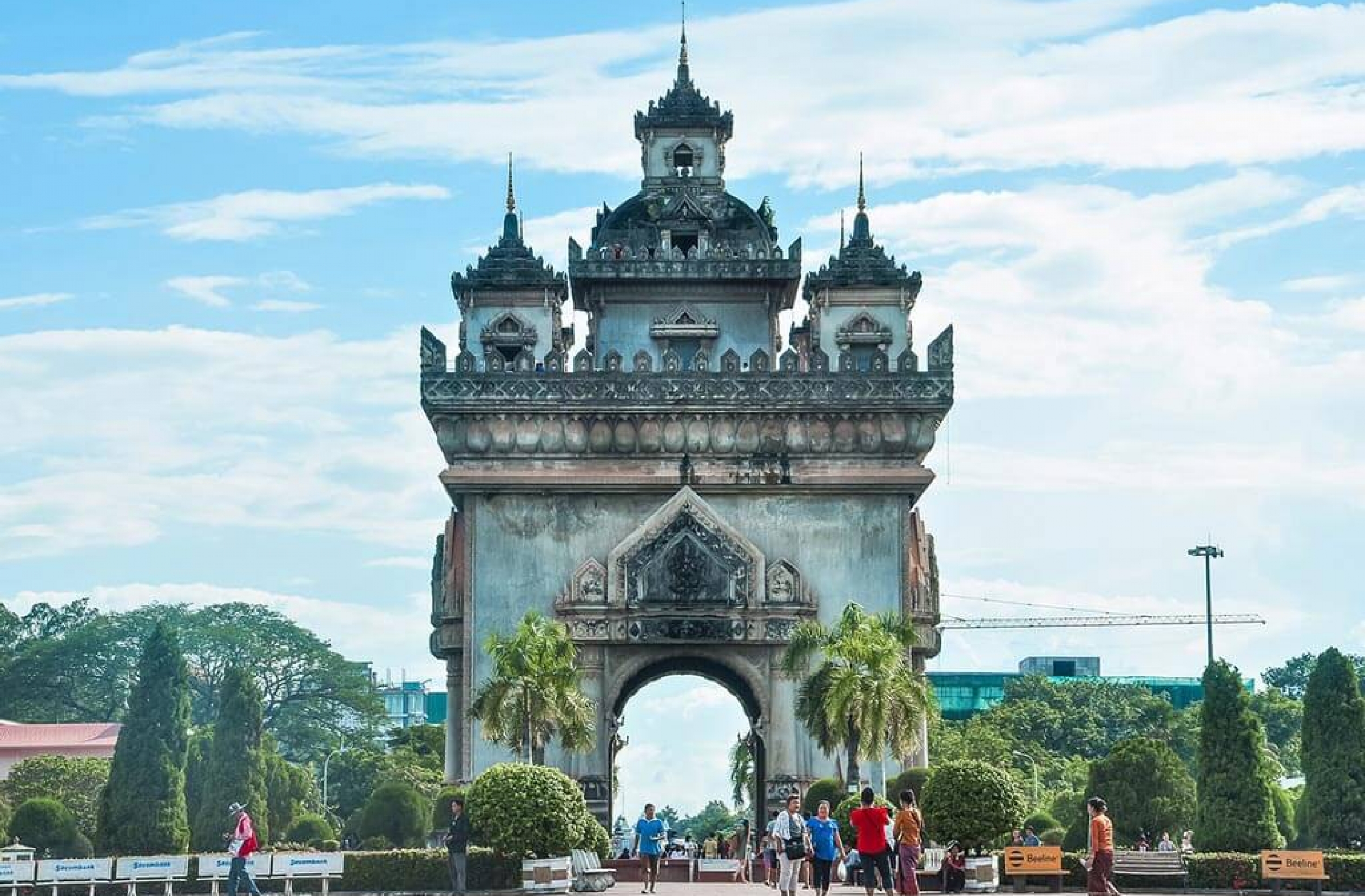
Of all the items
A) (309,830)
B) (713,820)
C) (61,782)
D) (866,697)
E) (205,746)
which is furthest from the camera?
(713,820)

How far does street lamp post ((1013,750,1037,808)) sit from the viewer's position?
103938mm

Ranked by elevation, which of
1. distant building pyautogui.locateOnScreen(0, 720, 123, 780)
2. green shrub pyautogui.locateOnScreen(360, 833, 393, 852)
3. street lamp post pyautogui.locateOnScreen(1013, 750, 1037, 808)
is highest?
distant building pyautogui.locateOnScreen(0, 720, 123, 780)

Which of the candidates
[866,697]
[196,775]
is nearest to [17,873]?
[866,697]

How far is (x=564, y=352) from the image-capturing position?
67562 mm

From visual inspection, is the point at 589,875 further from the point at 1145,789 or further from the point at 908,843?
the point at 1145,789

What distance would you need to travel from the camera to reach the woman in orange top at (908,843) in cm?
3616

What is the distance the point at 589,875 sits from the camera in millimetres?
44781

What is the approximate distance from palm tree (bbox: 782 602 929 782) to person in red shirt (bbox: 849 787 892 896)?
2067cm

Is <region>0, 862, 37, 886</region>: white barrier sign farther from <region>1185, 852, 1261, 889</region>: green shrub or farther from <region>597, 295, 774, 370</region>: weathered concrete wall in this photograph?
<region>597, 295, 774, 370</region>: weathered concrete wall

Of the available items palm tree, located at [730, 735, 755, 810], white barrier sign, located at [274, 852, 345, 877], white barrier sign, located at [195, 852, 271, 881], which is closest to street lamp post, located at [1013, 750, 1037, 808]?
palm tree, located at [730, 735, 755, 810]

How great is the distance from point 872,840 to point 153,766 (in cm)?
3359

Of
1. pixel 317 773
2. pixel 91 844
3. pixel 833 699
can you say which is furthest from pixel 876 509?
pixel 317 773

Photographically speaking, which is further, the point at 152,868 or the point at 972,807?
the point at 152,868

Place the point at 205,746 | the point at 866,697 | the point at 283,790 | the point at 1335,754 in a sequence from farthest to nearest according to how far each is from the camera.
Answer: the point at 283,790, the point at 205,746, the point at 866,697, the point at 1335,754
